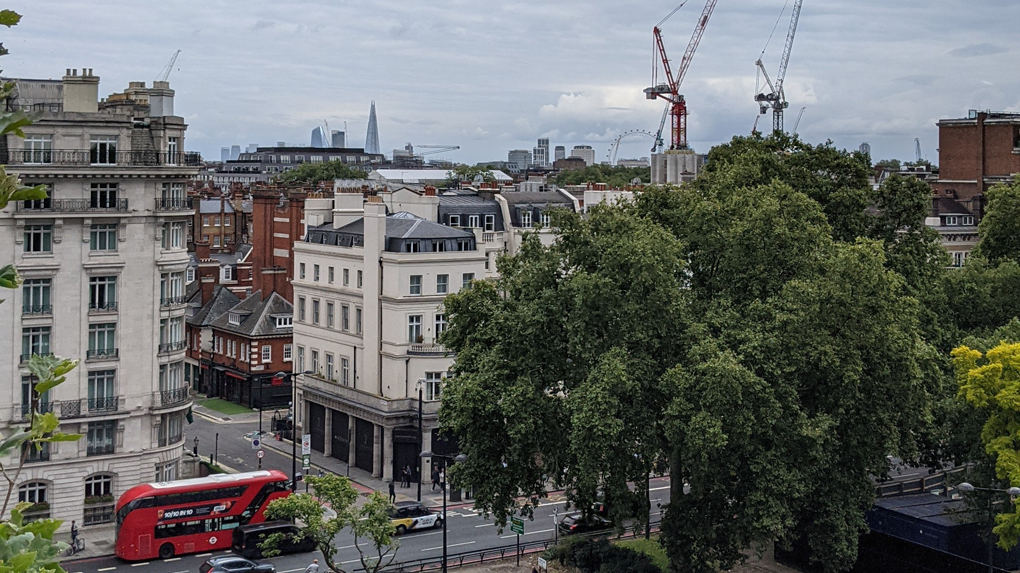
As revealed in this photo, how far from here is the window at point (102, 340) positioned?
2066 inches

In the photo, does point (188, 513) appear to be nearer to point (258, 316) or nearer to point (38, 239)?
point (38, 239)

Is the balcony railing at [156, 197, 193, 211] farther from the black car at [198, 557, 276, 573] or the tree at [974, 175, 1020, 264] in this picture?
the tree at [974, 175, 1020, 264]

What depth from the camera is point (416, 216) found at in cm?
7000

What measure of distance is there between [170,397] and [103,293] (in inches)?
227

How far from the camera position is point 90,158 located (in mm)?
52031

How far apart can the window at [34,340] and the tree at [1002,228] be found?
143 feet

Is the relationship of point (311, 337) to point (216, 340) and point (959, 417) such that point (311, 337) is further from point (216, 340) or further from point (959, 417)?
point (959, 417)

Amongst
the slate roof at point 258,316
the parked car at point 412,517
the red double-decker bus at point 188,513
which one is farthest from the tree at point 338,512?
the slate roof at point 258,316

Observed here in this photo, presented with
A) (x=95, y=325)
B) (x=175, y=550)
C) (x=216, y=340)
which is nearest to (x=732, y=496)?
(x=175, y=550)

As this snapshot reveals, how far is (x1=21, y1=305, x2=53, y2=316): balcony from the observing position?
5067cm

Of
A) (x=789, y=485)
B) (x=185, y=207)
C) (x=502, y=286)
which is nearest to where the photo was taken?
(x=789, y=485)

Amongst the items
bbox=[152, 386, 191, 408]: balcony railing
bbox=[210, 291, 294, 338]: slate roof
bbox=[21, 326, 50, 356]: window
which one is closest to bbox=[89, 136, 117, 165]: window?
bbox=[21, 326, 50, 356]: window

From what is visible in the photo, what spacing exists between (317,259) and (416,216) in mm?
6533

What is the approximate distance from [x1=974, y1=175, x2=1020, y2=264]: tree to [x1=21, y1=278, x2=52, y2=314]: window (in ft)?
143
